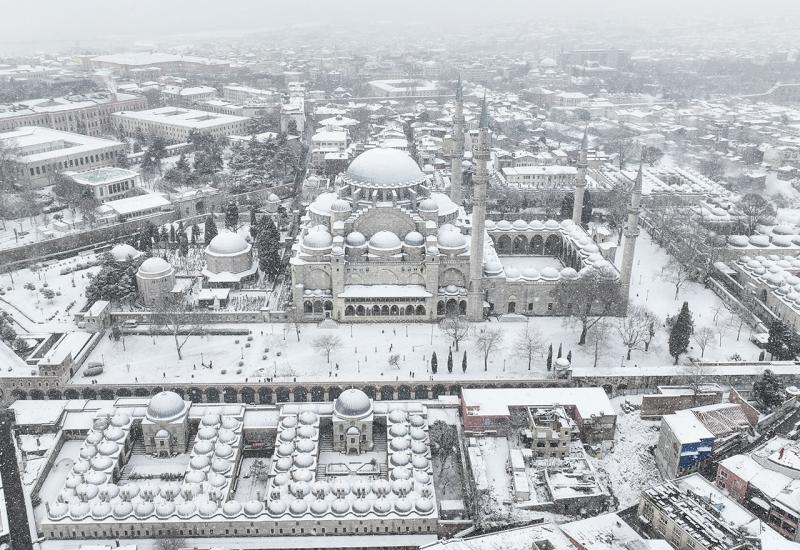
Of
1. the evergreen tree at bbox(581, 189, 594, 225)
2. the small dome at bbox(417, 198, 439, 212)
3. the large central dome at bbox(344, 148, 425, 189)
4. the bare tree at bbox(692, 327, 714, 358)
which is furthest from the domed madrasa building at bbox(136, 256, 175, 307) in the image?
the evergreen tree at bbox(581, 189, 594, 225)

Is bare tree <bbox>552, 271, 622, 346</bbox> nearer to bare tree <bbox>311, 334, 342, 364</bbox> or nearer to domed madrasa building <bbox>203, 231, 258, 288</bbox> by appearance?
bare tree <bbox>311, 334, 342, 364</bbox>

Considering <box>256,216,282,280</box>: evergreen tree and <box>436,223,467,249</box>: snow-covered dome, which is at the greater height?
<box>436,223,467,249</box>: snow-covered dome

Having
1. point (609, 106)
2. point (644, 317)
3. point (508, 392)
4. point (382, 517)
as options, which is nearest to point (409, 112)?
point (609, 106)

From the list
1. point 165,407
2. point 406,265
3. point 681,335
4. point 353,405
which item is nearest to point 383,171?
point 406,265

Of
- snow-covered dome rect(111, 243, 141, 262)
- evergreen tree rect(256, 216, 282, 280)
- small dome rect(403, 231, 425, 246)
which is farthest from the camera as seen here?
evergreen tree rect(256, 216, 282, 280)

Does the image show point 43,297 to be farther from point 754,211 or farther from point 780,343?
point 754,211

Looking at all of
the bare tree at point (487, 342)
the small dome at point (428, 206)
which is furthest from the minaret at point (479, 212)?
the small dome at point (428, 206)
